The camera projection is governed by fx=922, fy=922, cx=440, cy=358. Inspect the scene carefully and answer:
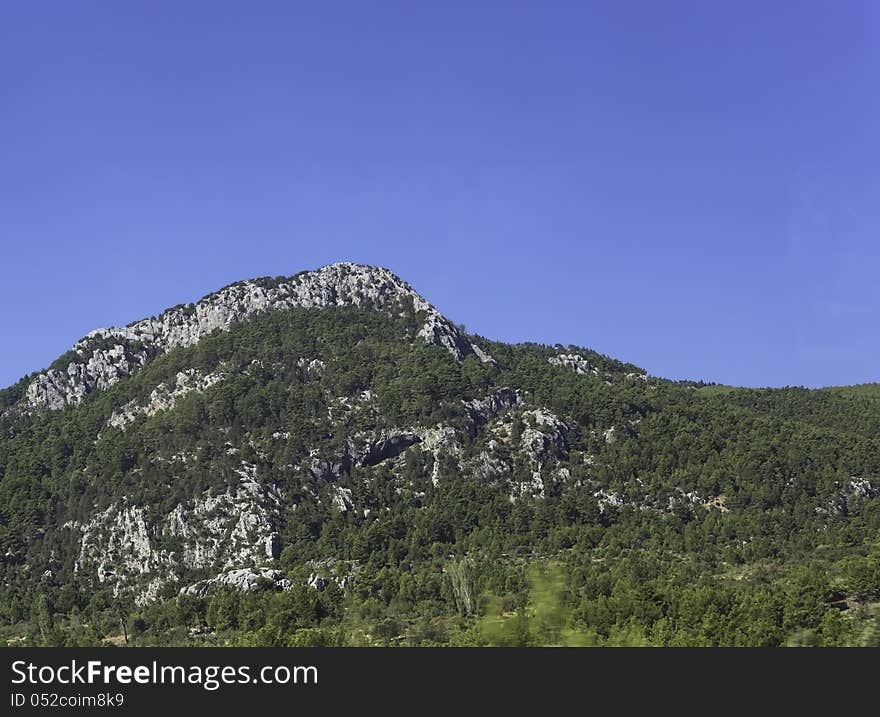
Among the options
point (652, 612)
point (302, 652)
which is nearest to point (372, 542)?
point (652, 612)

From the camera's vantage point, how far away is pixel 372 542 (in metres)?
194

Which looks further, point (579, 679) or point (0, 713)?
A: point (0, 713)

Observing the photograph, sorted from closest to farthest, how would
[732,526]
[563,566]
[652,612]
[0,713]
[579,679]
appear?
1. [579,679]
2. [0,713]
3. [652,612]
4. [563,566]
5. [732,526]

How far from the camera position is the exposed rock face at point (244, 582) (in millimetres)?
169300

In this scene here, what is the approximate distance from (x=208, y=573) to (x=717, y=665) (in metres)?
155

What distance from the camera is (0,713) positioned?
2055 inches

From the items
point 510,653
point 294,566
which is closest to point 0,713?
point 510,653

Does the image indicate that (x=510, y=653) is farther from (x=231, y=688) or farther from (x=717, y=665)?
(x=231, y=688)

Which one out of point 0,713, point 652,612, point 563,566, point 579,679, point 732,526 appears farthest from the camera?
point 732,526

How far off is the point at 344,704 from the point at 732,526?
501 feet

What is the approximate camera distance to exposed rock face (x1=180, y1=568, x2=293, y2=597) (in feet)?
555

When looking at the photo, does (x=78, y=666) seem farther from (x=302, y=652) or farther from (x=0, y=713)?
(x=302, y=652)

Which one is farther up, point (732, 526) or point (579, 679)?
point (732, 526)

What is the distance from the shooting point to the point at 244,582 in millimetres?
171750
